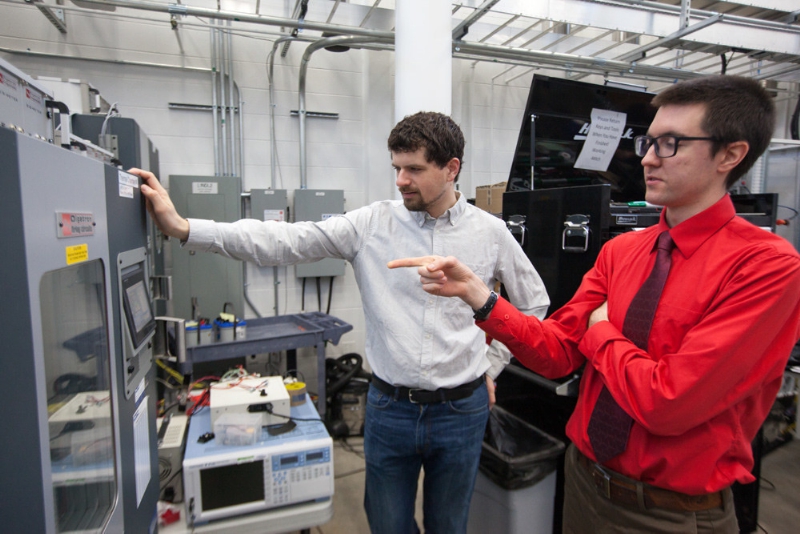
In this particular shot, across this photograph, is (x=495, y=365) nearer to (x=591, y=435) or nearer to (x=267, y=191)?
(x=591, y=435)

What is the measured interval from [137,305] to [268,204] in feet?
8.06

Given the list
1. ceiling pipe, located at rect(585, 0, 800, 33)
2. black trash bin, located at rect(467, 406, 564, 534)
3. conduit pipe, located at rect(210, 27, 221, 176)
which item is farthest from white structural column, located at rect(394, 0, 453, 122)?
conduit pipe, located at rect(210, 27, 221, 176)

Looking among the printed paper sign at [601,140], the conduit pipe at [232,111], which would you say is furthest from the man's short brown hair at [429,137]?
the conduit pipe at [232,111]

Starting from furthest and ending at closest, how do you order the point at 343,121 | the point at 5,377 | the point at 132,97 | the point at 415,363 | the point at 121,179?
1. the point at 343,121
2. the point at 132,97
3. the point at 415,363
4. the point at 121,179
5. the point at 5,377

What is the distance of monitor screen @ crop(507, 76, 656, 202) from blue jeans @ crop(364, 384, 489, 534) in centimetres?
102

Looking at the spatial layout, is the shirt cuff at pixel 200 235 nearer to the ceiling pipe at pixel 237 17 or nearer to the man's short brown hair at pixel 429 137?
the man's short brown hair at pixel 429 137

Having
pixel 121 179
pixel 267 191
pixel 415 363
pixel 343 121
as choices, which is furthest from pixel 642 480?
pixel 343 121

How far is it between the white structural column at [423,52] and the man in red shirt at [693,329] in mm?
1397

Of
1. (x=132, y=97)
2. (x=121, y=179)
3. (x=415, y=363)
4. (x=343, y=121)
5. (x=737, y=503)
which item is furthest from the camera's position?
(x=343, y=121)

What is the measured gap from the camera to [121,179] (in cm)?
94

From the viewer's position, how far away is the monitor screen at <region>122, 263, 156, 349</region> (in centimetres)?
95

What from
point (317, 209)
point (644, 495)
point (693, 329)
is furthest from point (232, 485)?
point (317, 209)

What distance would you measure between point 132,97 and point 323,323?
2074 millimetres

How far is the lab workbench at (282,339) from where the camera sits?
2719 mm
